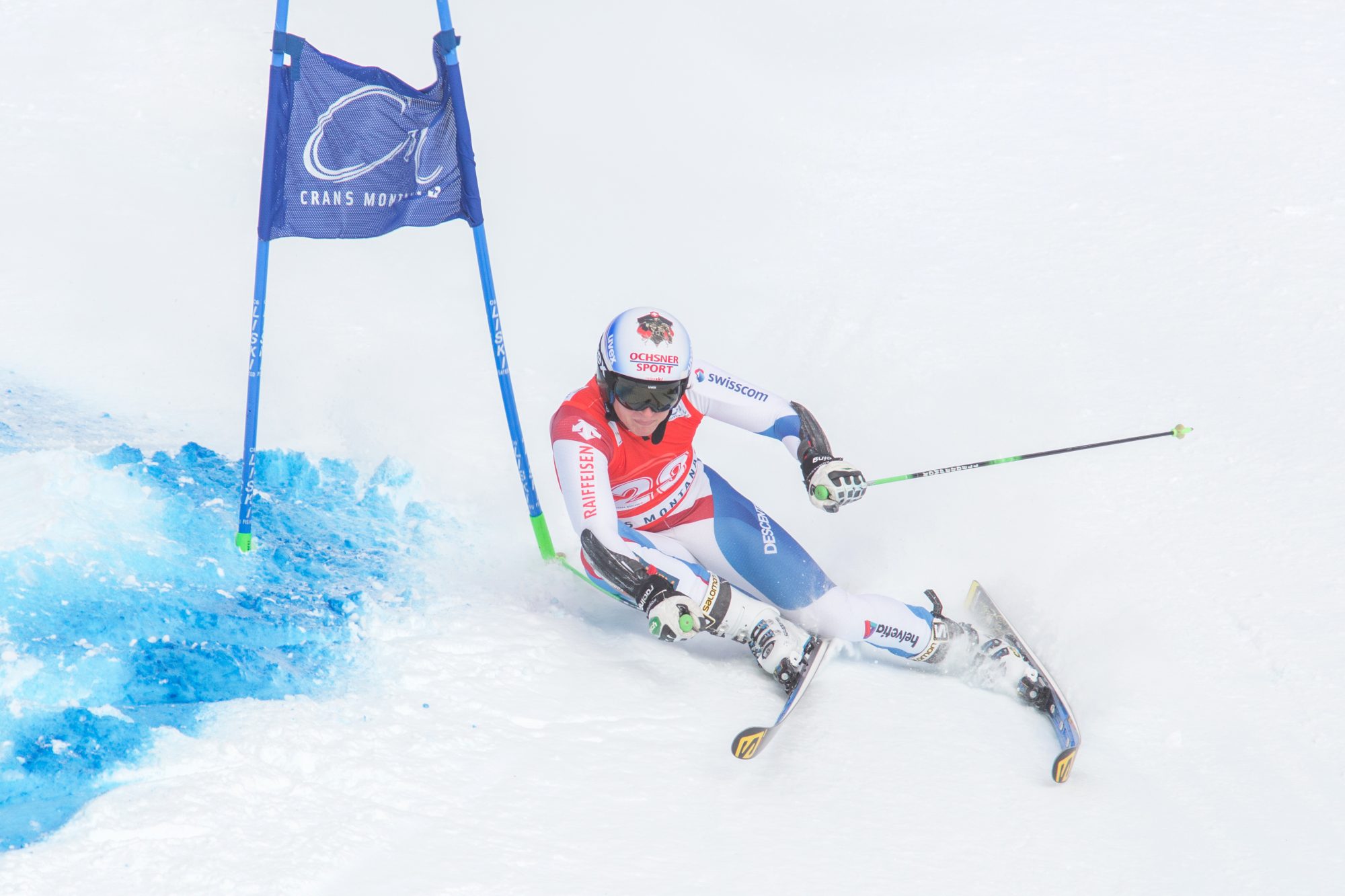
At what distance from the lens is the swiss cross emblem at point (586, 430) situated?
14.3ft

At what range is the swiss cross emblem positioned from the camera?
4.35 meters

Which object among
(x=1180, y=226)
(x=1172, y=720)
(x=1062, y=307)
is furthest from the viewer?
(x=1180, y=226)

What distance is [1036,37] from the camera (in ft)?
35.8

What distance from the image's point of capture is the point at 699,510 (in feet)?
15.5

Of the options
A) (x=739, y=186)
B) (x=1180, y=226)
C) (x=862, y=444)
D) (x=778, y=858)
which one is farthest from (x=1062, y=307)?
(x=778, y=858)

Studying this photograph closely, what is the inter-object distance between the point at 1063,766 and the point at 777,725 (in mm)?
988

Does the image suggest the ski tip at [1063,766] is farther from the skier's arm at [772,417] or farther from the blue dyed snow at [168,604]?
the blue dyed snow at [168,604]

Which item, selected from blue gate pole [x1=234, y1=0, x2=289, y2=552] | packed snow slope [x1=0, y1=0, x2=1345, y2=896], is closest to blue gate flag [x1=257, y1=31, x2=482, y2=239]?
blue gate pole [x1=234, y1=0, x2=289, y2=552]

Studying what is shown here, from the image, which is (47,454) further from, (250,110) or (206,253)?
(250,110)

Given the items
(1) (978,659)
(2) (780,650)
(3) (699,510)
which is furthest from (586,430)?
(1) (978,659)

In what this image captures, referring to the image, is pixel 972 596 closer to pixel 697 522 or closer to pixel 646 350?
pixel 697 522

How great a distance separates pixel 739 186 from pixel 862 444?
12.4ft

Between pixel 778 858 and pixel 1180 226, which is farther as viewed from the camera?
pixel 1180 226

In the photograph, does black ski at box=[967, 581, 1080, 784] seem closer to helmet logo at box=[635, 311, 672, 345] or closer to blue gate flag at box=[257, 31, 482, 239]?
helmet logo at box=[635, 311, 672, 345]
